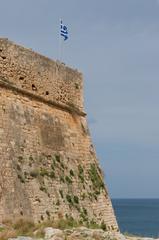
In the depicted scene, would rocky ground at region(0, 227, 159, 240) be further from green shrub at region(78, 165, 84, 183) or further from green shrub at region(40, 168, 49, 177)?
green shrub at region(78, 165, 84, 183)

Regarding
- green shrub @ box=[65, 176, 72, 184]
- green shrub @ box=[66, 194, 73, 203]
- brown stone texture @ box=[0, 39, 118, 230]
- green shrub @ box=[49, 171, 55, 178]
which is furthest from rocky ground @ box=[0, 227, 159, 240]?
green shrub @ box=[65, 176, 72, 184]

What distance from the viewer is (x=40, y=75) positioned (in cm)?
2053

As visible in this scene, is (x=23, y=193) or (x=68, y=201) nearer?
(x=23, y=193)

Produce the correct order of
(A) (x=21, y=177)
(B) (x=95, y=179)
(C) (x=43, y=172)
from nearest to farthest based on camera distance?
(A) (x=21, y=177), (C) (x=43, y=172), (B) (x=95, y=179)

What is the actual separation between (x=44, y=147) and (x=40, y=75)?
7.22 feet

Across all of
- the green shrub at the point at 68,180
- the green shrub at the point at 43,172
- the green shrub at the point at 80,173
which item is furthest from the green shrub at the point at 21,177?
the green shrub at the point at 80,173

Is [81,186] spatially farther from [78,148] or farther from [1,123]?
[1,123]

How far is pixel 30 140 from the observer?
1939 centimetres

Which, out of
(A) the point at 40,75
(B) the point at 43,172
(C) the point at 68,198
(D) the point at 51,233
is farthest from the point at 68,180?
(D) the point at 51,233

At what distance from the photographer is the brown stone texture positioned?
18.0 metres

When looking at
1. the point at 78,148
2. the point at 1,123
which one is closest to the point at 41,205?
the point at 1,123

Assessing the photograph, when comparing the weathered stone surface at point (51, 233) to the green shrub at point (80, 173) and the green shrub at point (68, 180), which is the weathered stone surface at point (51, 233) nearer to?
the green shrub at point (68, 180)

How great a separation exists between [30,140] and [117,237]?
582cm

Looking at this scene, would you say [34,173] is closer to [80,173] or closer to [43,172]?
[43,172]
